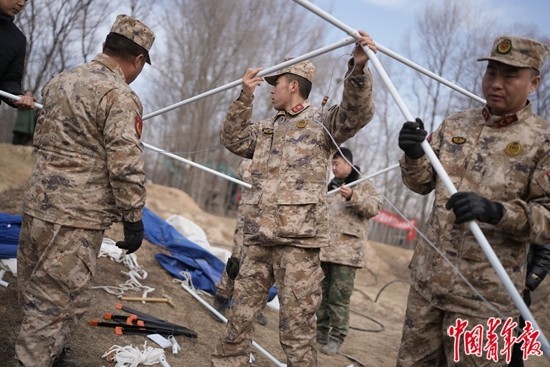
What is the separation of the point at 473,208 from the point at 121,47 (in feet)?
7.82

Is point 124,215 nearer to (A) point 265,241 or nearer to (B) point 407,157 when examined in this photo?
(A) point 265,241

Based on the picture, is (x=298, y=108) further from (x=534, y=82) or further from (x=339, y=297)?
(x=339, y=297)

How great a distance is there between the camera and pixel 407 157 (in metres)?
2.77

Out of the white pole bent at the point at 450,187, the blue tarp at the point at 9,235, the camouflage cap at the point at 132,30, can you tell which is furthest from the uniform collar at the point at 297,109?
the blue tarp at the point at 9,235

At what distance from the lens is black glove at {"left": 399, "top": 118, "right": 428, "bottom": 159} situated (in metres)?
2.58

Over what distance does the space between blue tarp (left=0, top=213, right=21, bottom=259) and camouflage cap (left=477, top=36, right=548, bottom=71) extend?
4533mm

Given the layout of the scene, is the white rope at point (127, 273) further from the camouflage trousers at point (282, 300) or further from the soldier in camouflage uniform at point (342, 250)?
the camouflage trousers at point (282, 300)

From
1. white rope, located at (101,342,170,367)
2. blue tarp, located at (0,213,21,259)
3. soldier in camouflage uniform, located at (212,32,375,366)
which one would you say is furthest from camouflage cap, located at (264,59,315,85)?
blue tarp, located at (0,213,21,259)

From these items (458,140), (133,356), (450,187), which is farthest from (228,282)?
(450,187)

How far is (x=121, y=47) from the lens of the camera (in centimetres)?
328

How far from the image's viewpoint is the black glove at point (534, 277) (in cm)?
418

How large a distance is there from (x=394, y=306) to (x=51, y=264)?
9.08 meters

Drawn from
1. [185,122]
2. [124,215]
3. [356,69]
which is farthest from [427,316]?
[185,122]

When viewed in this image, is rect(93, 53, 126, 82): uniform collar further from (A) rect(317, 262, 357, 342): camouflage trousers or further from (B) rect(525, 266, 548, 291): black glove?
(B) rect(525, 266, 548, 291): black glove
